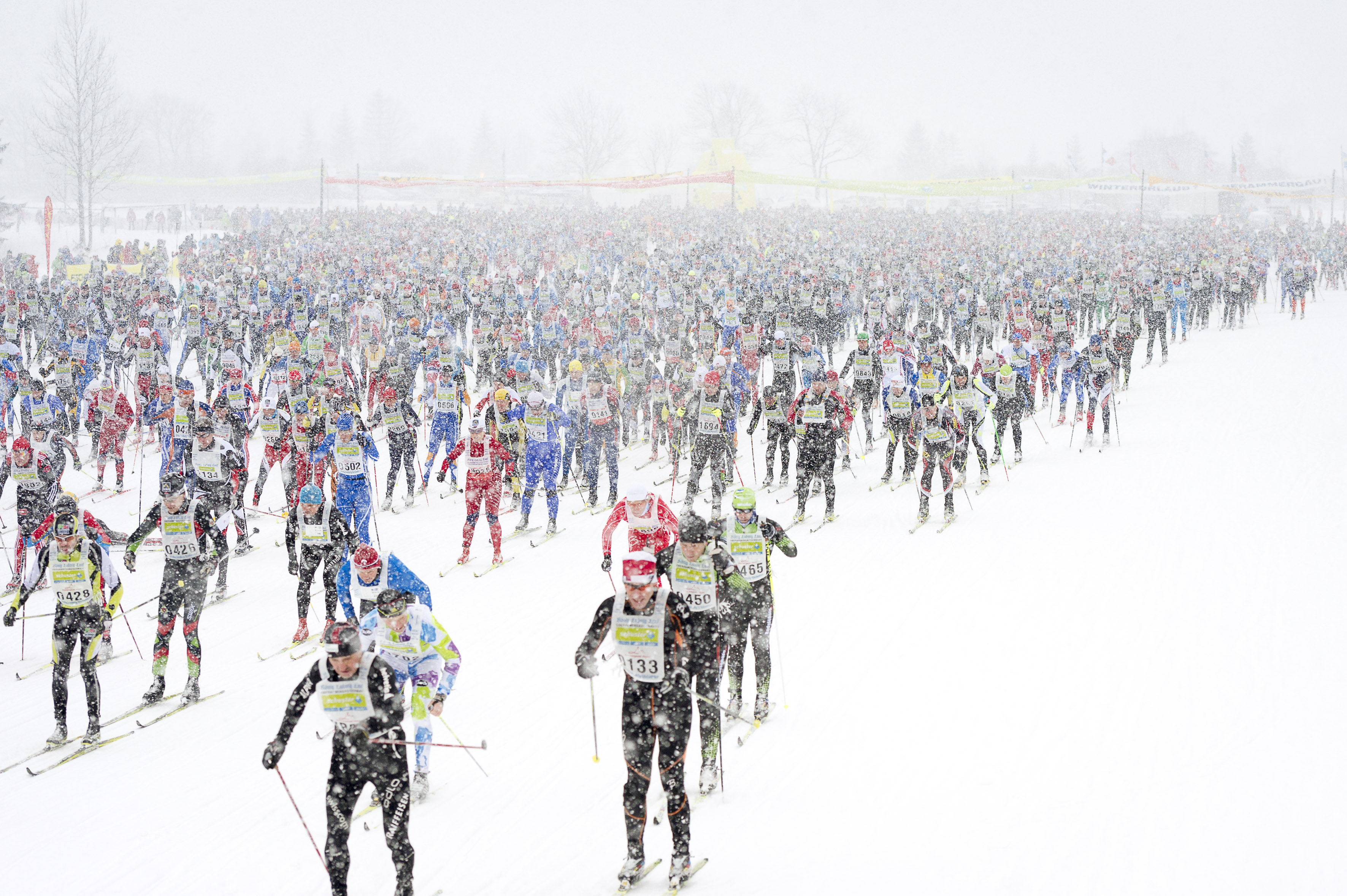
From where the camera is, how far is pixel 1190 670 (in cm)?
832

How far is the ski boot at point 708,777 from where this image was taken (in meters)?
6.60

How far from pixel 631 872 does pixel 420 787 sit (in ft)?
6.76

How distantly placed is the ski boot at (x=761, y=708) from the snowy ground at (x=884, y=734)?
0.15 meters

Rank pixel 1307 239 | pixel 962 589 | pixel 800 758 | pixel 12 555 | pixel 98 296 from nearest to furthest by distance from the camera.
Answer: pixel 800 758
pixel 962 589
pixel 12 555
pixel 98 296
pixel 1307 239

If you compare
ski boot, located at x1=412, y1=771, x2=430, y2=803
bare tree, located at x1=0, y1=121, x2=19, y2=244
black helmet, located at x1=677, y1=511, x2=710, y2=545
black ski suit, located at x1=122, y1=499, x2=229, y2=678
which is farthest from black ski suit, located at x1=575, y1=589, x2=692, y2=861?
bare tree, located at x1=0, y1=121, x2=19, y2=244

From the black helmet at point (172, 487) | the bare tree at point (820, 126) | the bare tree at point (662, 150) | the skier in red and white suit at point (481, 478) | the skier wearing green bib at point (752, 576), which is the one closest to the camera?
the skier wearing green bib at point (752, 576)

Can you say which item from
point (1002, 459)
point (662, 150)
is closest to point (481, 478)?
point (1002, 459)

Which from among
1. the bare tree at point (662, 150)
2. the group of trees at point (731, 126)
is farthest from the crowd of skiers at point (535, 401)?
the bare tree at point (662, 150)

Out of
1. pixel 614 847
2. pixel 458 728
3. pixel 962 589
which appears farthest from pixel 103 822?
pixel 962 589

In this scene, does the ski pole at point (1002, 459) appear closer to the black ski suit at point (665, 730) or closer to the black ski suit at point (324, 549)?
the black ski suit at point (324, 549)

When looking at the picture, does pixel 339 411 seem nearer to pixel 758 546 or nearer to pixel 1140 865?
pixel 758 546

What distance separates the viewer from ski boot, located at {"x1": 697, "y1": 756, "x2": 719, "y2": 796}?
21.6ft

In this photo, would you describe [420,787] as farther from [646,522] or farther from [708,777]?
[646,522]

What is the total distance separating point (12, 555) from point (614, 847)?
13330 mm
